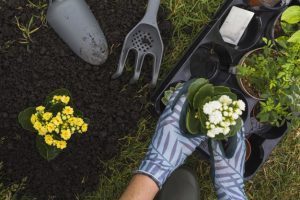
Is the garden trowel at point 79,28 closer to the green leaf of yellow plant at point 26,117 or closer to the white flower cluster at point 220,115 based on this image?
the green leaf of yellow plant at point 26,117

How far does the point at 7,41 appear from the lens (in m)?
1.40

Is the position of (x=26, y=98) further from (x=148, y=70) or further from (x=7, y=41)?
(x=148, y=70)

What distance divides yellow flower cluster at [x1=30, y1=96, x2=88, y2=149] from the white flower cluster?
38 centimetres

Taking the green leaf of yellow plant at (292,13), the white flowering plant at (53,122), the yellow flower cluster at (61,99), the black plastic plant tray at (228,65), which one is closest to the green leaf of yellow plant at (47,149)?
the white flowering plant at (53,122)

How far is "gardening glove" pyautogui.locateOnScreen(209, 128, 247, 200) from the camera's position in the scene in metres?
1.34

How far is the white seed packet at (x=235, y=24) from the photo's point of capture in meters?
1.39

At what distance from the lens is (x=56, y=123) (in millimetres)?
1117

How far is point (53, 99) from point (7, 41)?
360 mm

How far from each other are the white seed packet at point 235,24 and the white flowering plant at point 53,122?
0.62 metres

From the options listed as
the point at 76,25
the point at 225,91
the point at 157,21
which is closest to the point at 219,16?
the point at 157,21

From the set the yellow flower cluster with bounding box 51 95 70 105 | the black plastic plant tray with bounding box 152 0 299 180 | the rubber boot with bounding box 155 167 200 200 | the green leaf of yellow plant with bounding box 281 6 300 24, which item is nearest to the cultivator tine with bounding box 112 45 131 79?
the black plastic plant tray with bounding box 152 0 299 180

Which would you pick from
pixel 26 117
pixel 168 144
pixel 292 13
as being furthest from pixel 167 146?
pixel 292 13

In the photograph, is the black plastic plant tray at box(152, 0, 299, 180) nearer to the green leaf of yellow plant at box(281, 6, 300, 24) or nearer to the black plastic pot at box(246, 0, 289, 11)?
the black plastic pot at box(246, 0, 289, 11)

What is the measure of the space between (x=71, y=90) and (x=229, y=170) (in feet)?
2.09
